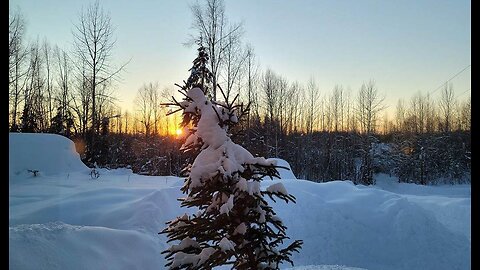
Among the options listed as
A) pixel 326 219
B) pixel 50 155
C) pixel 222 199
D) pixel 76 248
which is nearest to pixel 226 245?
pixel 222 199

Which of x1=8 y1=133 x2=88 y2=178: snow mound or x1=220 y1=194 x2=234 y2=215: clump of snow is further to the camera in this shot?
x1=8 y1=133 x2=88 y2=178: snow mound

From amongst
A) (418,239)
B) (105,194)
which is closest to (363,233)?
(418,239)

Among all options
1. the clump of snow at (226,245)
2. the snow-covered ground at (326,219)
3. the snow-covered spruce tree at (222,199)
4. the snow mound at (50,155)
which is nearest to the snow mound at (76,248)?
the snow-covered ground at (326,219)

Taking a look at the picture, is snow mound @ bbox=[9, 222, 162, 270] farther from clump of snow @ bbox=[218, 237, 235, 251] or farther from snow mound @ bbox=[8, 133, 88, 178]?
snow mound @ bbox=[8, 133, 88, 178]

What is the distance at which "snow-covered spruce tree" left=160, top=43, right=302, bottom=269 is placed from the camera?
7.71 ft

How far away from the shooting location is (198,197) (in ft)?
8.21

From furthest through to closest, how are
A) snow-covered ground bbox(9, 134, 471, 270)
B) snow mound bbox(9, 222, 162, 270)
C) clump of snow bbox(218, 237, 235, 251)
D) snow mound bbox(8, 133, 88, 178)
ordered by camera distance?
snow mound bbox(8, 133, 88, 178), snow-covered ground bbox(9, 134, 471, 270), snow mound bbox(9, 222, 162, 270), clump of snow bbox(218, 237, 235, 251)

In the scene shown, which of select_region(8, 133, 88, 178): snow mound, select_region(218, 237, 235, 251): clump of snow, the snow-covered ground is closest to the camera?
select_region(218, 237, 235, 251): clump of snow

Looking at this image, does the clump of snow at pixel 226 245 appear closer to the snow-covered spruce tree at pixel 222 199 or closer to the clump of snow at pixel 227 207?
the snow-covered spruce tree at pixel 222 199

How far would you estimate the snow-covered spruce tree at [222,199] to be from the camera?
235cm

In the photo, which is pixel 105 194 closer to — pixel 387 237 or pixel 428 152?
pixel 387 237

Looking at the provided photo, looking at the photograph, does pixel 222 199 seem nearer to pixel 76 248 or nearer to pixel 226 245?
pixel 226 245

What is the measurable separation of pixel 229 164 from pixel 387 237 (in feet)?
26.3

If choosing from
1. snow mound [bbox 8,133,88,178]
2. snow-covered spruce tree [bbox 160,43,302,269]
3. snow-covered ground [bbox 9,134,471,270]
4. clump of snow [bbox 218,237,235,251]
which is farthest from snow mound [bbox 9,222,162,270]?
snow mound [bbox 8,133,88,178]
